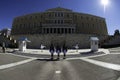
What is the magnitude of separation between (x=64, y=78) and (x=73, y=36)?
Answer: 31303 mm

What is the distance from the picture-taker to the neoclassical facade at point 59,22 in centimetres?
5756

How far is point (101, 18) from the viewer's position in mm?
70125

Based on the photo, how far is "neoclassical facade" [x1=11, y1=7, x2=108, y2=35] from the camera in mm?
57562

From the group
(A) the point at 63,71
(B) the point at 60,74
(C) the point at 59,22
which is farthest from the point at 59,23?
(B) the point at 60,74

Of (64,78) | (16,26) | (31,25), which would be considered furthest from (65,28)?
(64,78)

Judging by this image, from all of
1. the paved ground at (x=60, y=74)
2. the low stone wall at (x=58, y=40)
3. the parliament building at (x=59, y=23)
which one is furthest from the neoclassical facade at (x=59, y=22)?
the paved ground at (x=60, y=74)

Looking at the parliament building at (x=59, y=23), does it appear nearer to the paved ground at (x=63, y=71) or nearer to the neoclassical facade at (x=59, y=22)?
the neoclassical facade at (x=59, y=22)

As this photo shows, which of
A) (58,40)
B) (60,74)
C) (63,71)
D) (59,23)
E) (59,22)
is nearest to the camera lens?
(60,74)

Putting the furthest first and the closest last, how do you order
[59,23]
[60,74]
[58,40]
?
1. [59,23]
2. [58,40]
3. [60,74]

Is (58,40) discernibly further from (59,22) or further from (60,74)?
(60,74)

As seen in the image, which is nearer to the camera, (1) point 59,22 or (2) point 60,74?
(2) point 60,74

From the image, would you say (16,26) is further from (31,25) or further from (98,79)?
(98,79)

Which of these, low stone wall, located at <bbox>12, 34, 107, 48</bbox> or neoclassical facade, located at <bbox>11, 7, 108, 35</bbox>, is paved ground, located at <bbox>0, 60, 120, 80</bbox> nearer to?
low stone wall, located at <bbox>12, 34, 107, 48</bbox>

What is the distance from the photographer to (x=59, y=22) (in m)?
61.2
